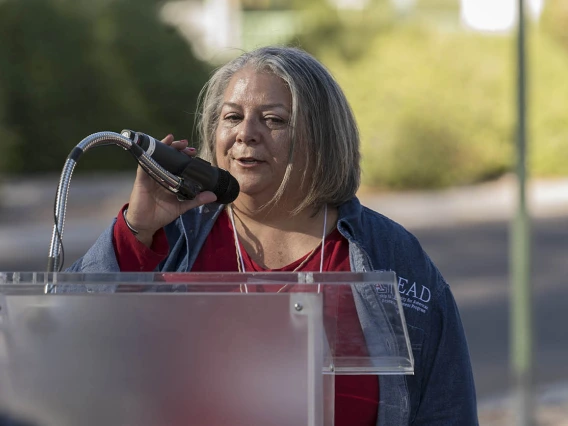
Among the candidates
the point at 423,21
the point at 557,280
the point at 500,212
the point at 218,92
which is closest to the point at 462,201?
the point at 500,212

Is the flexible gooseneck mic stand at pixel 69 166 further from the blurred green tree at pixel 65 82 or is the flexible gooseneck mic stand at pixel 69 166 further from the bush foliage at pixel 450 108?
the bush foliage at pixel 450 108

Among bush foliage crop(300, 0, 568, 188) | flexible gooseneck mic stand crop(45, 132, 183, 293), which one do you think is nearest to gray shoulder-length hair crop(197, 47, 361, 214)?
flexible gooseneck mic stand crop(45, 132, 183, 293)

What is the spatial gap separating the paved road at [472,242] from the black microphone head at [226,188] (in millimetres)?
4783

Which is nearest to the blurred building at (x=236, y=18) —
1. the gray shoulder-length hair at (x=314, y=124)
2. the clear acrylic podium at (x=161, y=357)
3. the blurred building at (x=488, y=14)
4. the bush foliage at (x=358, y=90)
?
the blurred building at (x=488, y=14)

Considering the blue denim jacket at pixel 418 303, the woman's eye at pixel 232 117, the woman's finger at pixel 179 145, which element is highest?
the woman's eye at pixel 232 117

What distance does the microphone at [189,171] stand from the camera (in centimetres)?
215

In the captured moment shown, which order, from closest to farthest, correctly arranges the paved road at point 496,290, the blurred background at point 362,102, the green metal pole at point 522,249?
the green metal pole at point 522,249 < the paved road at point 496,290 < the blurred background at point 362,102

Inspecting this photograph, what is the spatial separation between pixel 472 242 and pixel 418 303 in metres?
13.2

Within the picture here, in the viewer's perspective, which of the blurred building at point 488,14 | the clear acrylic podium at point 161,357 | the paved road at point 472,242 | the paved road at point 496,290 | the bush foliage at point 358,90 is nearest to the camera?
the clear acrylic podium at point 161,357

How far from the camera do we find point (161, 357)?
1.75m

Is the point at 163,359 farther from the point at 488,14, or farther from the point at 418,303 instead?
the point at 488,14

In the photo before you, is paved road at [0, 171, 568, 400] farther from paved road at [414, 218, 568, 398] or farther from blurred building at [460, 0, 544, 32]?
blurred building at [460, 0, 544, 32]

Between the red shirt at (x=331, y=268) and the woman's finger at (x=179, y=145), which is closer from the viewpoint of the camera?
the red shirt at (x=331, y=268)

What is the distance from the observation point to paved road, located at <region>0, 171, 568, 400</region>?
338 inches
